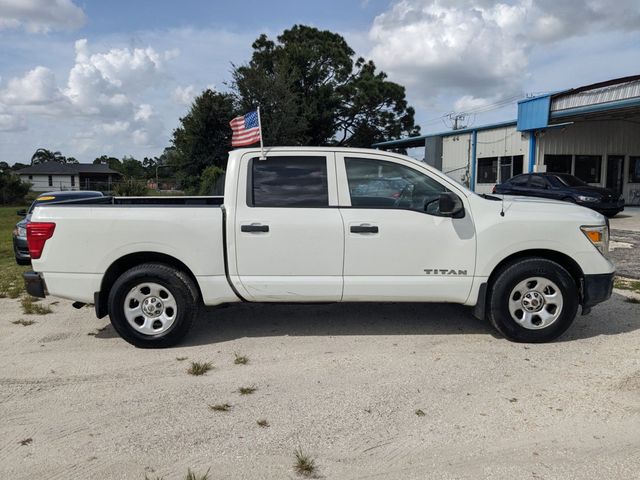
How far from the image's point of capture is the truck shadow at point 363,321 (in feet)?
18.4

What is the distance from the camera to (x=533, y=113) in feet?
73.8

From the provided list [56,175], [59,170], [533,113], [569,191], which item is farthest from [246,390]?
[59,170]

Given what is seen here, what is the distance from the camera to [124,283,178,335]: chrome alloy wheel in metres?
5.08

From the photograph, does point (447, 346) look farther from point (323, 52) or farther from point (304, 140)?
point (323, 52)

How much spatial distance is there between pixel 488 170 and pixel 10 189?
117 ft

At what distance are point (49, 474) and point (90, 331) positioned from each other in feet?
9.60

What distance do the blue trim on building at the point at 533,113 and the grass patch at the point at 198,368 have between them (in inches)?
806

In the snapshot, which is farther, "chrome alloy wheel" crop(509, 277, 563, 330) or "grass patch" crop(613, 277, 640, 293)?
"grass patch" crop(613, 277, 640, 293)

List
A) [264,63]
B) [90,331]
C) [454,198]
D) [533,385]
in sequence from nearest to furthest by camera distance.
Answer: [533,385] < [454,198] < [90,331] < [264,63]

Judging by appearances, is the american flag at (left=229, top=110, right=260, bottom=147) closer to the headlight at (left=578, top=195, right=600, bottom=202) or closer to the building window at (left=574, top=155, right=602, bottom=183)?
the headlight at (left=578, top=195, right=600, bottom=202)

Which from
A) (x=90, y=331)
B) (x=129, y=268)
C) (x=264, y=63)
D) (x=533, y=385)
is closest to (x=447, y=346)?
(x=533, y=385)

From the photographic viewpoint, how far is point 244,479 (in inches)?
118

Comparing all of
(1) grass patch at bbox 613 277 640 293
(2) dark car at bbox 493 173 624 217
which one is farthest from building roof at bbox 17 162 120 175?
(1) grass patch at bbox 613 277 640 293

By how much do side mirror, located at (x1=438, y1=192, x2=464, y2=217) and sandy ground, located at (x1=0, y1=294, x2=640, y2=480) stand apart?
4.27 ft
